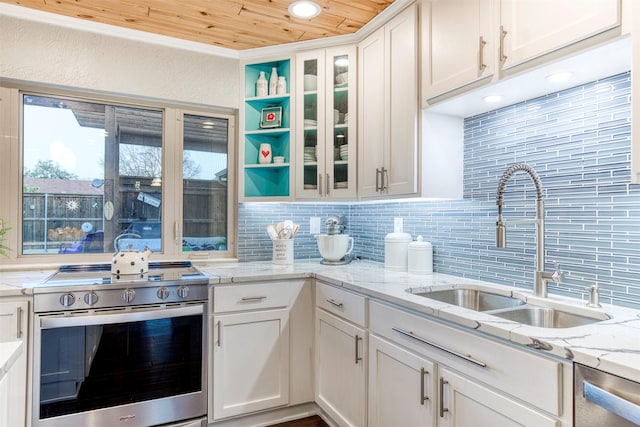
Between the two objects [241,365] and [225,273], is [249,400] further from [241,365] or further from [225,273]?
[225,273]

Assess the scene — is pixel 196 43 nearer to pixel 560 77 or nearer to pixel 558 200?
pixel 560 77

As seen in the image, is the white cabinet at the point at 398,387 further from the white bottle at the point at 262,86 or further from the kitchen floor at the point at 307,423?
the white bottle at the point at 262,86

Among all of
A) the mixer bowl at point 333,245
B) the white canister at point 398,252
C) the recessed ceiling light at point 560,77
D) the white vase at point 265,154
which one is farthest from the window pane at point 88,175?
the recessed ceiling light at point 560,77

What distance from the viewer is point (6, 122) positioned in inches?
89.2

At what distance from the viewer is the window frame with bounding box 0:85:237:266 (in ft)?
7.41

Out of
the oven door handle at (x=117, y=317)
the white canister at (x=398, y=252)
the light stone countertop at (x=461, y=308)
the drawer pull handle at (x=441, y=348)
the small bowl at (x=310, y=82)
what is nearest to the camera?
the light stone countertop at (x=461, y=308)

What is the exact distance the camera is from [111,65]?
7.88 feet

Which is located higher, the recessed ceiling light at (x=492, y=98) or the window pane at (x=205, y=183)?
the recessed ceiling light at (x=492, y=98)

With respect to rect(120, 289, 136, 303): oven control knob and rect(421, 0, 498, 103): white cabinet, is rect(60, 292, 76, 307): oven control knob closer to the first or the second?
rect(120, 289, 136, 303): oven control knob

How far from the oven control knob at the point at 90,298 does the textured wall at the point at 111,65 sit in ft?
4.26

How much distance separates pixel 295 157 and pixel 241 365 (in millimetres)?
1340

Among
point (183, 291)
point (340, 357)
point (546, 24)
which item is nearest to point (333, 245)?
point (340, 357)

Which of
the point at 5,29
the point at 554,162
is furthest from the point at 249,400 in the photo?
the point at 5,29

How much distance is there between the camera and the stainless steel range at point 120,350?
5.93 feet
